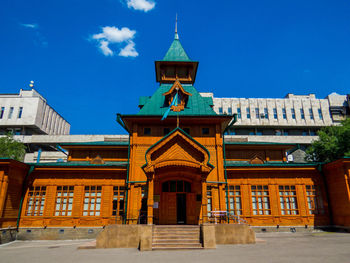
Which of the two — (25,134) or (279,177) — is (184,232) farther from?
(25,134)

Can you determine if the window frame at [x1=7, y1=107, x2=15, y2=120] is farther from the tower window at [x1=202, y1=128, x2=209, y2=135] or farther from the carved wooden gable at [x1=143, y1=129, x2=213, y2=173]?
the carved wooden gable at [x1=143, y1=129, x2=213, y2=173]

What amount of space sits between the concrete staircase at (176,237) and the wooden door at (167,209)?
3.74m

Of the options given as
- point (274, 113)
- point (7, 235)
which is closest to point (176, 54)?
point (7, 235)

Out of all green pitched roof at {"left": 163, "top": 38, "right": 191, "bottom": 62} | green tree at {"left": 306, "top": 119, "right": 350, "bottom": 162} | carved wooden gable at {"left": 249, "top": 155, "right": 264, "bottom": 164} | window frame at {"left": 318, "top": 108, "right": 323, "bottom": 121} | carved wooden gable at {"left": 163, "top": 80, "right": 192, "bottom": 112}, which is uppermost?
window frame at {"left": 318, "top": 108, "right": 323, "bottom": 121}

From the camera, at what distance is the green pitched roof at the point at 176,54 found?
27.7 meters

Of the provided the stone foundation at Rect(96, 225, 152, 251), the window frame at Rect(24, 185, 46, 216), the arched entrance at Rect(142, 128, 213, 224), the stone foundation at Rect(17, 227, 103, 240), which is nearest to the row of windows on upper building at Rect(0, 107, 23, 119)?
the window frame at Rect(24, 185, 46, 216)

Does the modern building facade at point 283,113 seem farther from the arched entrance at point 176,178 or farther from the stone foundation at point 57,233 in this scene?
the stone foundation at point 57,233

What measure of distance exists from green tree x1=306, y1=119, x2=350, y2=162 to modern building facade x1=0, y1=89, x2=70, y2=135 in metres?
63.9

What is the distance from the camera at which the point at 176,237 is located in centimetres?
1514

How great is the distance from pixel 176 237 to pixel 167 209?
4675mm

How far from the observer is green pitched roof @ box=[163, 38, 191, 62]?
90.9 feet

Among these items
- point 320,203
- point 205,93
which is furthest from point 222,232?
point 205,93

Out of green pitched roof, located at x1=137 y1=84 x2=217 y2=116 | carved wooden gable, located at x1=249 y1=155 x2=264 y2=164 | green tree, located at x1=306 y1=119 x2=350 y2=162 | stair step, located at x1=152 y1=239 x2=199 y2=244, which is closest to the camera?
stair step, located at x1=152 y1=239 x2=199 y2=244

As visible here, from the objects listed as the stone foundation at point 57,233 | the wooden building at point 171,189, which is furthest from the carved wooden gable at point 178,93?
the stone foundation at point 57,233
